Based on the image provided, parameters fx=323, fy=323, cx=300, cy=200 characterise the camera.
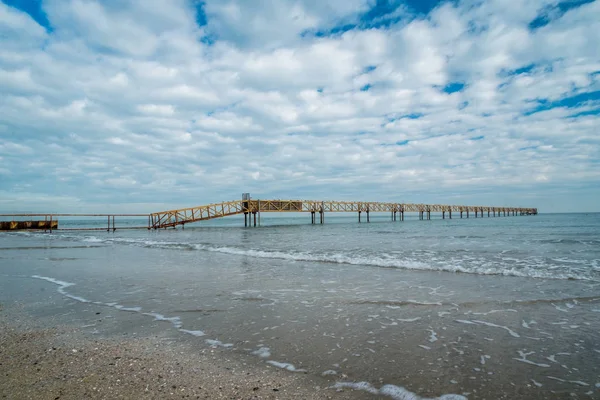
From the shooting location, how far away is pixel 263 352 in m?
4.41

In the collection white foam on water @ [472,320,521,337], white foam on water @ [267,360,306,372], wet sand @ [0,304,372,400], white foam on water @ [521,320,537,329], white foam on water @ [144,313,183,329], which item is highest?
wet sand @ [0,304,372,400]

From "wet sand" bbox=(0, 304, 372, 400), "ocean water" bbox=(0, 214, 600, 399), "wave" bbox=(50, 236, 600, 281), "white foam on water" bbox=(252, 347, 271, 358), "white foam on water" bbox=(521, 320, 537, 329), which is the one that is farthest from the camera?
"wave" bbox=(50, 236, 600, 281)

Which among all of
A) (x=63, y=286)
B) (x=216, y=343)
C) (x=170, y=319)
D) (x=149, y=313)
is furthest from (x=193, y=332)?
(x=63, y=286)

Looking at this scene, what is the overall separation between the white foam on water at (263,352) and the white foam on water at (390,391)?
3.88 ft

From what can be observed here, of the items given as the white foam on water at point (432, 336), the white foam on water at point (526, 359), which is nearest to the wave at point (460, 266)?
the white foam on water at point (432, 336)

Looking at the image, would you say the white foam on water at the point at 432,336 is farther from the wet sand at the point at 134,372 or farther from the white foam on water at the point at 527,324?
the wet sand at the point at 134,372

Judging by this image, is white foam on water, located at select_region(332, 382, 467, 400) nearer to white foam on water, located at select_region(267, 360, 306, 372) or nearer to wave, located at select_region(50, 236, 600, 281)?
white foam on water, located at select_region(267, 360, 306, 372)

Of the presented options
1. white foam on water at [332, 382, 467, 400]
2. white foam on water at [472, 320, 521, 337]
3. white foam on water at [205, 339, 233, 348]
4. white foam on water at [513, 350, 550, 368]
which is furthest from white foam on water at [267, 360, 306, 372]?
white foam on water at [472, 320, 521, 337]

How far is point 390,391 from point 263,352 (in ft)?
5.86

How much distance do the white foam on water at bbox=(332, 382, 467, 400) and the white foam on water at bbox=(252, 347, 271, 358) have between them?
1.18 meters

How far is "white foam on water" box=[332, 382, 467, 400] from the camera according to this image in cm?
327

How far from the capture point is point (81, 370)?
12.4ft

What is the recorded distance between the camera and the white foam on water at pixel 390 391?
3.27m

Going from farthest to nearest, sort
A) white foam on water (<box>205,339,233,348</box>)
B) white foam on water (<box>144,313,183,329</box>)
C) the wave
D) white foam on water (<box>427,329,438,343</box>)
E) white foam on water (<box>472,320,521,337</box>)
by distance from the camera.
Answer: the wave
white foam on water (<box>144,313,183,329</box>)
white foam on water (<box>472,320,521,337</box>)
white foam on water (<box>427,329,438,343</box>)
white foam on water (<box>205,339,233,348</box>)
